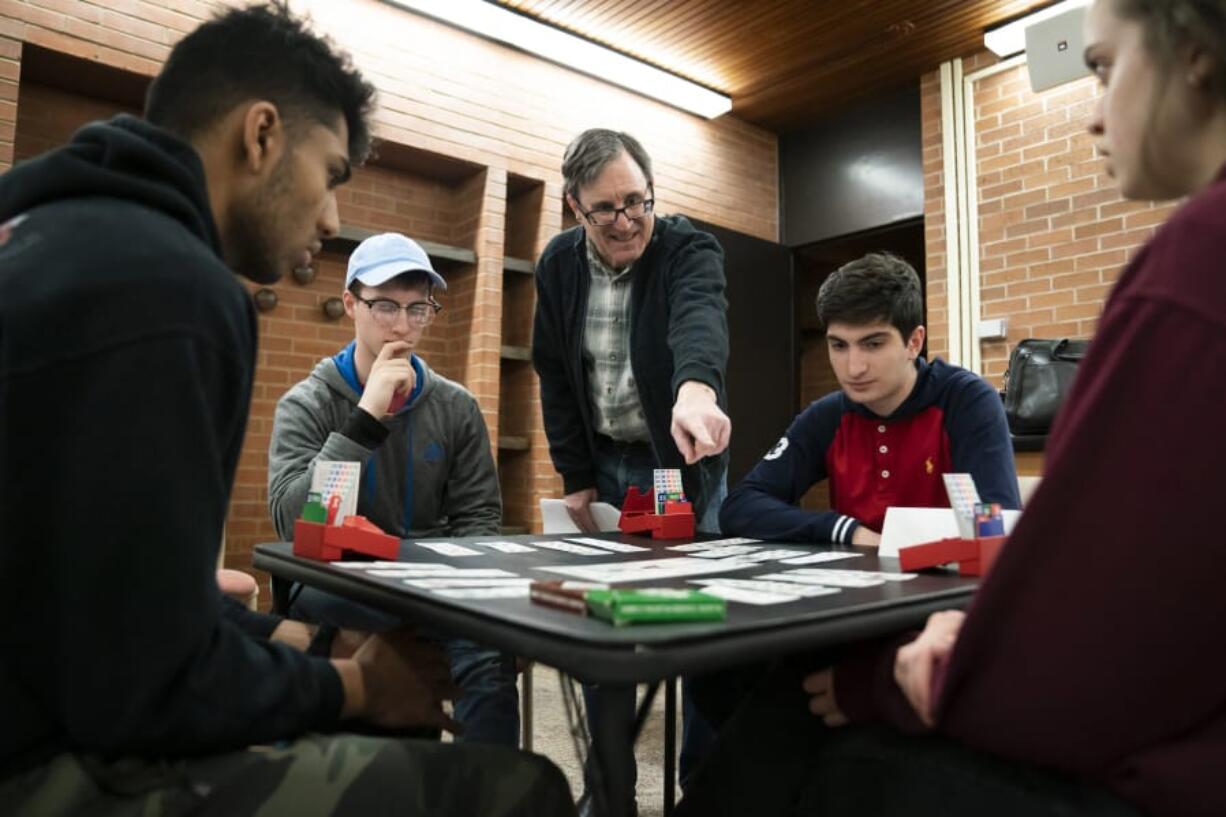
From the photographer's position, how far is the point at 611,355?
2211mm

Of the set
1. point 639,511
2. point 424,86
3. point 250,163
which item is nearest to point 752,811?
point 639,511

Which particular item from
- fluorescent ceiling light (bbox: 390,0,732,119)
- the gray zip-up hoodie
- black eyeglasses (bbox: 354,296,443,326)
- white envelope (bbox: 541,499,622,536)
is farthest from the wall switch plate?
black eyeglasses (bbox: 354,296,443,326)

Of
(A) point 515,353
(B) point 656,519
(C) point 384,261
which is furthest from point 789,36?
(B) point 656,519

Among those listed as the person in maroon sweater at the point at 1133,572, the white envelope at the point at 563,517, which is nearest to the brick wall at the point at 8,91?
the white envelope at the point at 563,517

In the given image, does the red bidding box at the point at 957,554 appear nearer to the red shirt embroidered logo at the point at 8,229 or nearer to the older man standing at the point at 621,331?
the older man standing at the point at 621,331

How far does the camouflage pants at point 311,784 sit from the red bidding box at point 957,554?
0.61 meters

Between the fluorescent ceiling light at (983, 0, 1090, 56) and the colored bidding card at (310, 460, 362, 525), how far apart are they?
414 centimetres

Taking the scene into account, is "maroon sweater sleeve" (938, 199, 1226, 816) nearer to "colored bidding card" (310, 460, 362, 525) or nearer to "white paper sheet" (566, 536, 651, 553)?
"white paper sheet" (566, 536, 651, 553)

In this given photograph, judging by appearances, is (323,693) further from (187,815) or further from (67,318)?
(67,318)

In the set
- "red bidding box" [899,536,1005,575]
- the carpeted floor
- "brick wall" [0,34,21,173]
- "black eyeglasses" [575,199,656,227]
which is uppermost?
"brick wall" [0,34,21,173]

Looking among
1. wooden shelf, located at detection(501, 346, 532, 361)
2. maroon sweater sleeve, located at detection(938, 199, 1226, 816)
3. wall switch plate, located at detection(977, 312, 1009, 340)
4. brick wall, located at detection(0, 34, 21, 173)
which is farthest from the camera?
wooden shelf, located at detection(501, 346, 532, 361)

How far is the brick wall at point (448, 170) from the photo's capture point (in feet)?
12.0

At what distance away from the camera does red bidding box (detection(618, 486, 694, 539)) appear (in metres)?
1.74

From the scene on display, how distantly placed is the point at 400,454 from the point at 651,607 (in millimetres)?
1380
